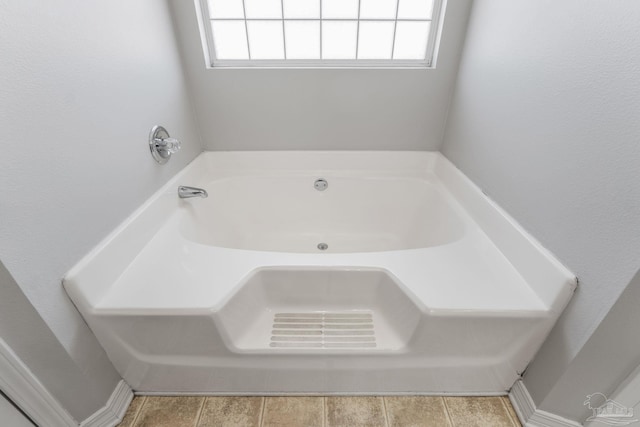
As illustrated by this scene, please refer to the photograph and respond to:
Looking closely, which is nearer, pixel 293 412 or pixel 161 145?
pixel 293 412

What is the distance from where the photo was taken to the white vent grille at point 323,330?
2.97ft

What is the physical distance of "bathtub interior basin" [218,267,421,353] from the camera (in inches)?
34.6

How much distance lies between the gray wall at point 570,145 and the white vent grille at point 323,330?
1.82 feet

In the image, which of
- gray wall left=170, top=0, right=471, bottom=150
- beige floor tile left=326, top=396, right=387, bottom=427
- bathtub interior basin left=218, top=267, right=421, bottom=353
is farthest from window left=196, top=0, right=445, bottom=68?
beige floor tile left=326, top=396, right=387, bottom=427

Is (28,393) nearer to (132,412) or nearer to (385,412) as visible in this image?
(132,412)

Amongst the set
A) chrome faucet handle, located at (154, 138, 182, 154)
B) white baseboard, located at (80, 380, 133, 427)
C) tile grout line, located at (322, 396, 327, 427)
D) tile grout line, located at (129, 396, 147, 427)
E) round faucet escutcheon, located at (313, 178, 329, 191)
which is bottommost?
tile grout line, located at (322, 396, 327, 427)

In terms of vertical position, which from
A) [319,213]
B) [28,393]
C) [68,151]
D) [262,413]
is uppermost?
[68,151]

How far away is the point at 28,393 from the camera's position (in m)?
0.73

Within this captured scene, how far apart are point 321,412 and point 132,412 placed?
67cm

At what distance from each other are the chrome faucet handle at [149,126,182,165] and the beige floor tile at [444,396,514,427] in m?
1.48

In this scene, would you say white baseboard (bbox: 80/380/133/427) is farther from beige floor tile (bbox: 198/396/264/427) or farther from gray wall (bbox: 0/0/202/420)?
beige floor tile (bbox: 198/396/264/427)

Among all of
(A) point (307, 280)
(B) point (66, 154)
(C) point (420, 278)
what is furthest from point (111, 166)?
(C) point (420, 278)

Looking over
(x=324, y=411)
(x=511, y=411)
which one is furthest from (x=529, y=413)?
(x=324, y=411)

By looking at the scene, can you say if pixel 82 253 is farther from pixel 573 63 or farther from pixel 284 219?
pixel 573 63
